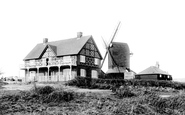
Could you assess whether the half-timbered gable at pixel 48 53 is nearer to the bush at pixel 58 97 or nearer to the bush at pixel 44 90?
the bush at pixel 44 90

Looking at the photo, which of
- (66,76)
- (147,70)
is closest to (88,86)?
(66,76)

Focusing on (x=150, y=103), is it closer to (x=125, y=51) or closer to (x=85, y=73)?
(x=125, y=51)

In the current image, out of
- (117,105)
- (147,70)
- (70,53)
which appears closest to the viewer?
(117,105)

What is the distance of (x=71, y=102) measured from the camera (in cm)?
1171

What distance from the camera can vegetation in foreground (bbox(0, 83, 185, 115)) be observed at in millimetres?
9812

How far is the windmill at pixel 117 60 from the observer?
37.0m

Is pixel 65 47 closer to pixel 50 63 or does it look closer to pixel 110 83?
pixel 50 63

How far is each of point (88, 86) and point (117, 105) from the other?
15447 millimetres

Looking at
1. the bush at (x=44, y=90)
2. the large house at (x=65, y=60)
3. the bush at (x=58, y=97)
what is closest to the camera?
the bush at (x=58, y=97)

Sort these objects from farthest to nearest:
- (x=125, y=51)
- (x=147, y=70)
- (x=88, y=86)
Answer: (x=147, y=70) < (x=125, y=51) < (x=88, y=86)

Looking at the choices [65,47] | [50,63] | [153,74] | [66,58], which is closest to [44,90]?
[66,58]

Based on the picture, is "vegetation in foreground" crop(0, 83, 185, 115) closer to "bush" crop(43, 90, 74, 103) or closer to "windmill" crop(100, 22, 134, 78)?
"bush" crop(43, 90, 74, 103)

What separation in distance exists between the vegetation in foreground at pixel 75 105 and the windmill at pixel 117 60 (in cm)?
2341

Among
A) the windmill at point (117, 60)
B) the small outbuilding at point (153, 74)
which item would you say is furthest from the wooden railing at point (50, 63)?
the small outbuilding at point (153, 74)
